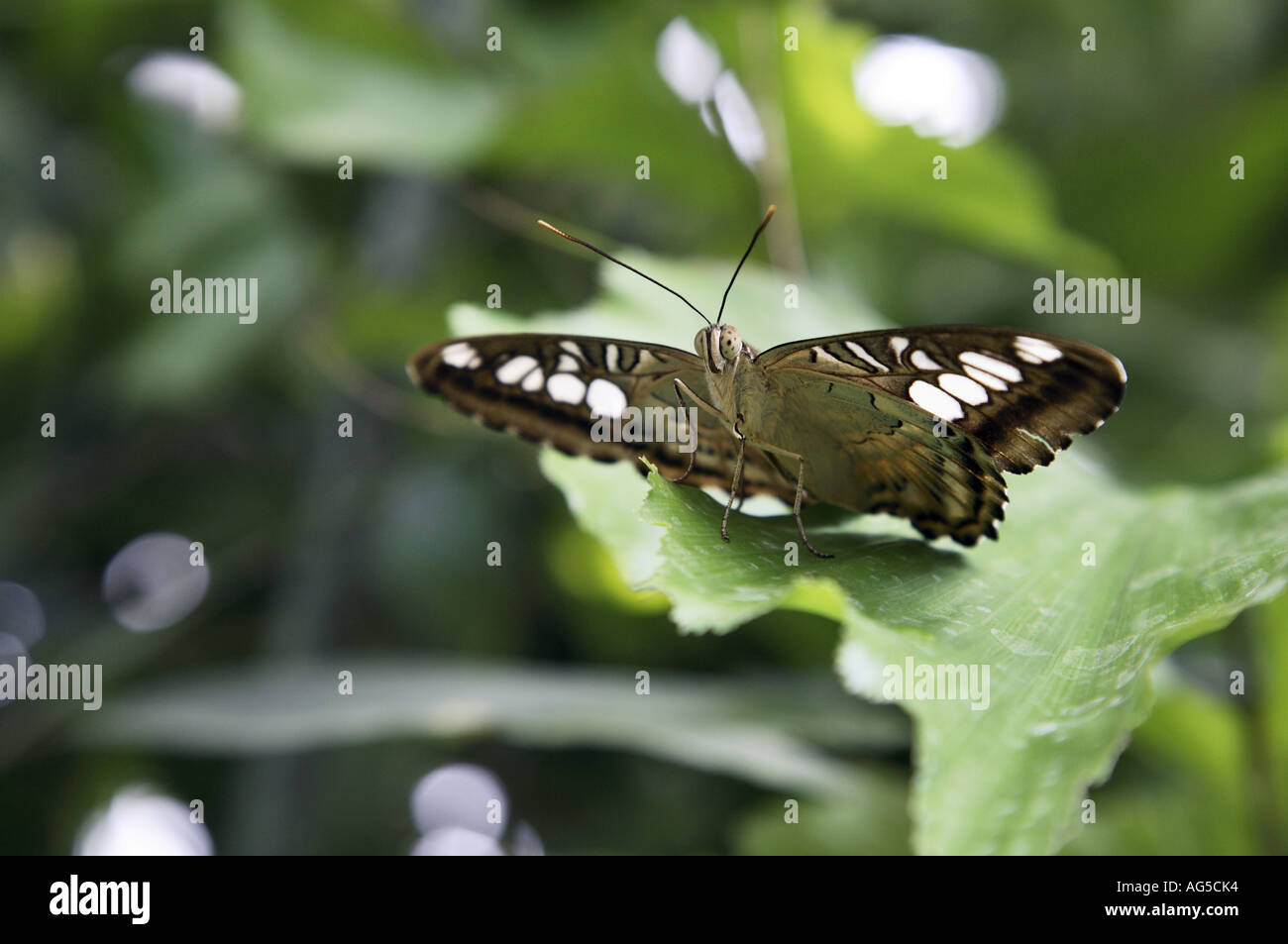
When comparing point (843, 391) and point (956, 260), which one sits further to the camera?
point (956, 260)

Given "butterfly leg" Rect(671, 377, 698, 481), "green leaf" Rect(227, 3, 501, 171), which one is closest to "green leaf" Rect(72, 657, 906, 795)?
"butterfly leg" Rect(671, 377, 698, 481)

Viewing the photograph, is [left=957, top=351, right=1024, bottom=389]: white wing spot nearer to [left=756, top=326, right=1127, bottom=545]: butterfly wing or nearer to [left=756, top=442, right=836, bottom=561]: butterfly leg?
[left=756, top=326, right=1127, bottom=545]: butterfly wing

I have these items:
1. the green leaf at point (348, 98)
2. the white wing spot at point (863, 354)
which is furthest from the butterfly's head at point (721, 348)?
the green leaf at point (348, 98)

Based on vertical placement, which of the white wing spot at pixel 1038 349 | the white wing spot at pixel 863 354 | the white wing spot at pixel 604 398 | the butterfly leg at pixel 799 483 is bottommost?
the butterfly leg at pixel 799 483

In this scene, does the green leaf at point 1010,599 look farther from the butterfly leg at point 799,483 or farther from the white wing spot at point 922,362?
the white wing spot at point 922,362
